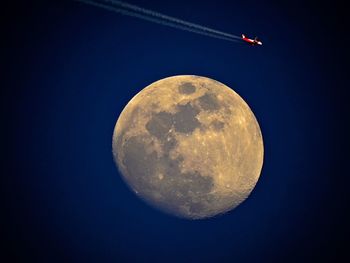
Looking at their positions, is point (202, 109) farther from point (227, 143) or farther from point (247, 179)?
point (247, 179)

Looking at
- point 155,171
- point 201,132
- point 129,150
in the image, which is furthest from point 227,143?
point 129,150

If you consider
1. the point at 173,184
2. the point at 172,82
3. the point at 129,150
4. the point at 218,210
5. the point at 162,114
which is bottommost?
the point at 218,210

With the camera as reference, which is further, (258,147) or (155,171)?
(258,147)

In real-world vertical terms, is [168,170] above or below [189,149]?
below

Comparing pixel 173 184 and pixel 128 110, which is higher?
pixel 128 110

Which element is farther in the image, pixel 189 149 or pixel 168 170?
pixel 168 170

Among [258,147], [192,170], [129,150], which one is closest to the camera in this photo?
[192,170]

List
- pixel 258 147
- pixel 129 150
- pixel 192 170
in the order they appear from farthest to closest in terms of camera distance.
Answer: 1. pixel 258 147
2. pixel 129 150
3. pixel 192 170

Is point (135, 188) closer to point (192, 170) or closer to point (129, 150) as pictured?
point (129, 150)
